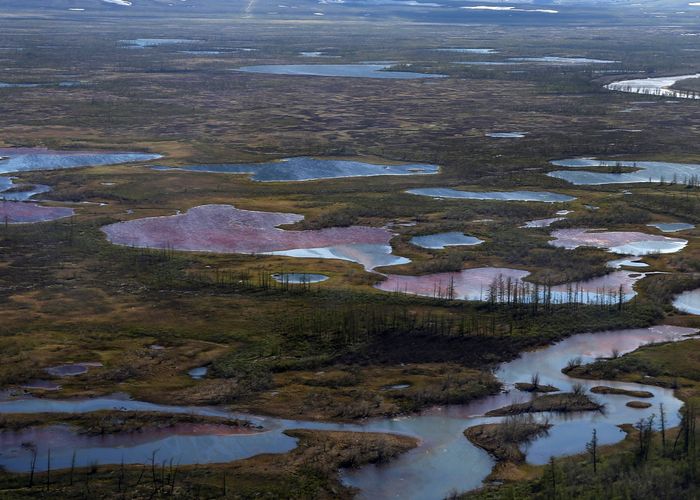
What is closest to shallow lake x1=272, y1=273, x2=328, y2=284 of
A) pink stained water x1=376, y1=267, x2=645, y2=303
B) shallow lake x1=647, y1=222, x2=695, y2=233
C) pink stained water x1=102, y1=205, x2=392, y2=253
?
pink stained water x1=376, y1=267, x2=645, y2=303

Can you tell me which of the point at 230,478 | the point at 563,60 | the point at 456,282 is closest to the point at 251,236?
the point at 456,282

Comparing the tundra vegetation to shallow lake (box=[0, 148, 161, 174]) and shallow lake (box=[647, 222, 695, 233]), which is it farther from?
shallow lake (box=[0, 148, 161, 174])

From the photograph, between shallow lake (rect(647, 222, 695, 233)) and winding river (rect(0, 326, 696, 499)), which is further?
shallow lake (rect(647, 222, 695, 233))

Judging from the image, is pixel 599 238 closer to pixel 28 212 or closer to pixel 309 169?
pixel 309 169

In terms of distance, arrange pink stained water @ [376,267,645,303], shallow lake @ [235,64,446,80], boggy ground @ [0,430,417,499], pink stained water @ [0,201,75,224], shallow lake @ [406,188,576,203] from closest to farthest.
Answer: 1. boggy ground @ [0,430,417,499]
2. pink stained water @ [376,267,645,303]
3. pink stained water @ [0,201,75,224]
4. shallow lake @ [406,188,576,203]
5. shallow lake @ [235,64,446,80]

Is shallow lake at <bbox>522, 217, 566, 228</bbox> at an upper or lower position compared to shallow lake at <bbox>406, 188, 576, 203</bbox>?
lower

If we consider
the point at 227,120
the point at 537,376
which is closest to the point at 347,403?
the point at 537,376

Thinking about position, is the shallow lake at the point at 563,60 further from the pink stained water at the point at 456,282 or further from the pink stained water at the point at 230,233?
the pink stained water at the point at 456,282
